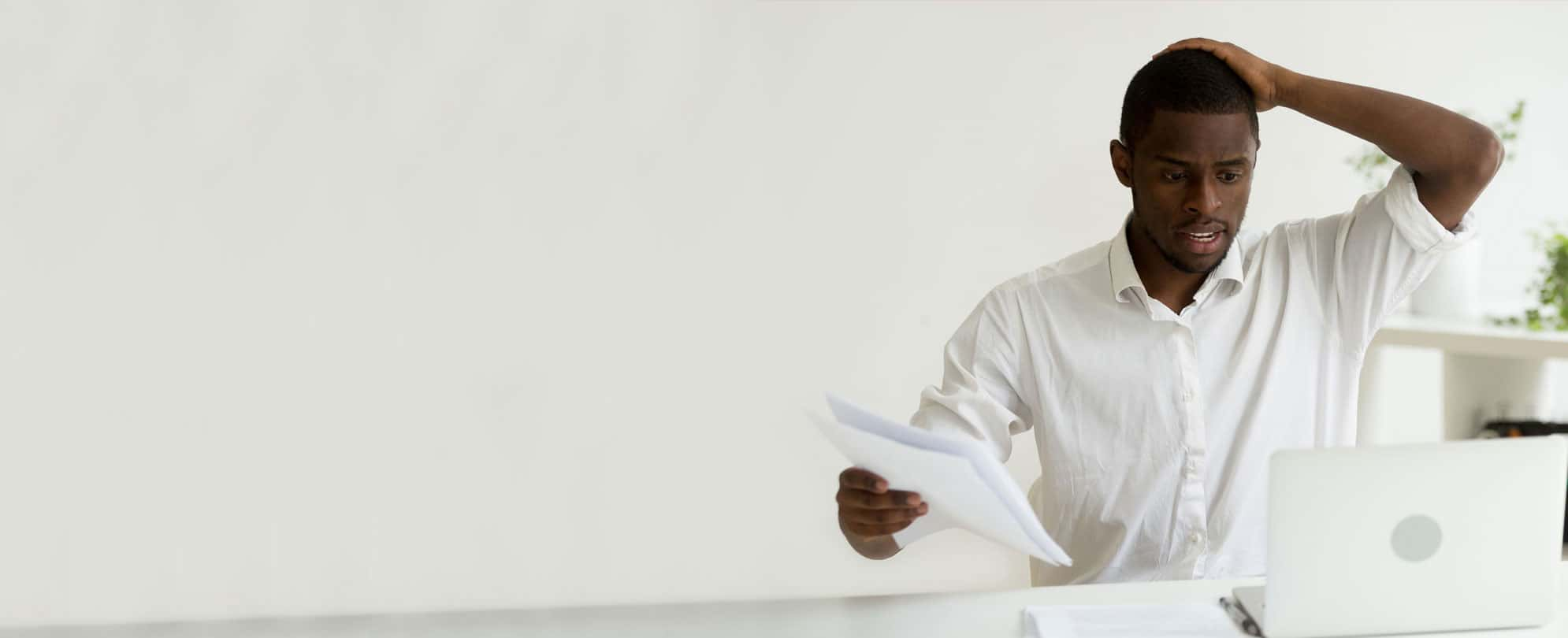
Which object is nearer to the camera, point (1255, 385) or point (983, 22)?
point (1255, 385)

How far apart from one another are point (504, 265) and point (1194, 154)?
2014 mm

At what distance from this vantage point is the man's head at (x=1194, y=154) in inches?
64.5

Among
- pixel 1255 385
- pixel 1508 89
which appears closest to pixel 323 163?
pixel 1255 385

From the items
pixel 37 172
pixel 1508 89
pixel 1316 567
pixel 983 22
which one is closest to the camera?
pixel 1316 567

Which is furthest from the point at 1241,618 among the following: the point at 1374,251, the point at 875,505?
the point at 1374,251

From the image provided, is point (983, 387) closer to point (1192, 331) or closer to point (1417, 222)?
point (1192, 331)

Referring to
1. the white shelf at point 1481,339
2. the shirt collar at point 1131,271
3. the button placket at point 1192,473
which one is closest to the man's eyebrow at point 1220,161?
the shirt collar at point 1131,271

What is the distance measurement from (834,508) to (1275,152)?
1566mm

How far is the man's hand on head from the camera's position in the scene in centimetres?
168

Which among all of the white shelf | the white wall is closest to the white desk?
the white shelf

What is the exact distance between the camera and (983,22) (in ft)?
11.0

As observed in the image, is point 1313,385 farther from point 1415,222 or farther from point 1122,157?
point 1122,157

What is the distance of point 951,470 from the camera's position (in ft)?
3.68

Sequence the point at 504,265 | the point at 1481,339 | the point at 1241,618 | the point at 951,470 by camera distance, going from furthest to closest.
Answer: the point at 504,265 → the point at 1481,339 → the point at 1241,618 → the point at 951,470
